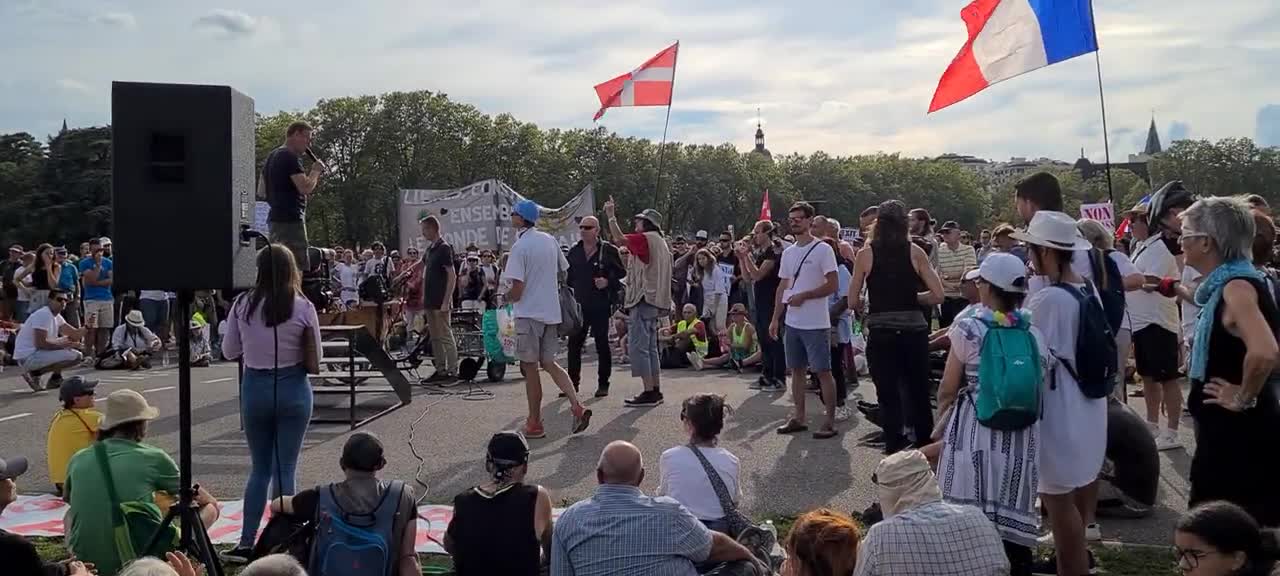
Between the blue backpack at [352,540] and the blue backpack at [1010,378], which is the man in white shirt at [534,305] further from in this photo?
the blue backpack at [1010,378]

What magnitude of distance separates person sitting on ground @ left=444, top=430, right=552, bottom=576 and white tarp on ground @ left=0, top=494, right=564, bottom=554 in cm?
148

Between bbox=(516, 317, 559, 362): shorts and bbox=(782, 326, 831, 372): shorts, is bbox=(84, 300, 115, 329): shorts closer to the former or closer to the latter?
bbox=(516, 317, 559, 362): shorts

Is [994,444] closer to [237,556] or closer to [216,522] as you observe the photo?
[237,556]

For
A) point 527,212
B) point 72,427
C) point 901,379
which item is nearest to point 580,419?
point 527,212

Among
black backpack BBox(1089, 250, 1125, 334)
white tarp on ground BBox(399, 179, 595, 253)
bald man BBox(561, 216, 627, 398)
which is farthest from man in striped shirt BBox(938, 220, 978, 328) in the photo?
white tarp on ground BBox(399, 179, 595, 253)

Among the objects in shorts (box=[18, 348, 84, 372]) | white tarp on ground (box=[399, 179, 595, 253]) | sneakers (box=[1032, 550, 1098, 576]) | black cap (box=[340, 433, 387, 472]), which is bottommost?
sneakers (box=[1032, 550, 1098, 576])

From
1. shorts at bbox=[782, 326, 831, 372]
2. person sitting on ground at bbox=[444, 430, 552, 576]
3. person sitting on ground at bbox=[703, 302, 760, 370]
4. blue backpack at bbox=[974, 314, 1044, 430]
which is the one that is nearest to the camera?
person sitting on ground at bbox=[444, 430, 552, 576]

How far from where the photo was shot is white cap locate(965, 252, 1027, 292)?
4.48m

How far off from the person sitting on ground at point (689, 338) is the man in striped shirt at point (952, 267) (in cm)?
337

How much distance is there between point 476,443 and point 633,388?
365 centimetres

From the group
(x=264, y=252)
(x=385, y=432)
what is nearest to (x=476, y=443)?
(x=385, y=432)

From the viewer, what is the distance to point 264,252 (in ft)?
18.3

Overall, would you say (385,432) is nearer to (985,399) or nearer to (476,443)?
(476,443)

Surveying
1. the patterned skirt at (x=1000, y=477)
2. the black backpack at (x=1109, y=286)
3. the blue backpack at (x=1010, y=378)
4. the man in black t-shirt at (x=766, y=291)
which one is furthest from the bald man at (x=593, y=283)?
the blue backpack at (x=1010, y=378)
